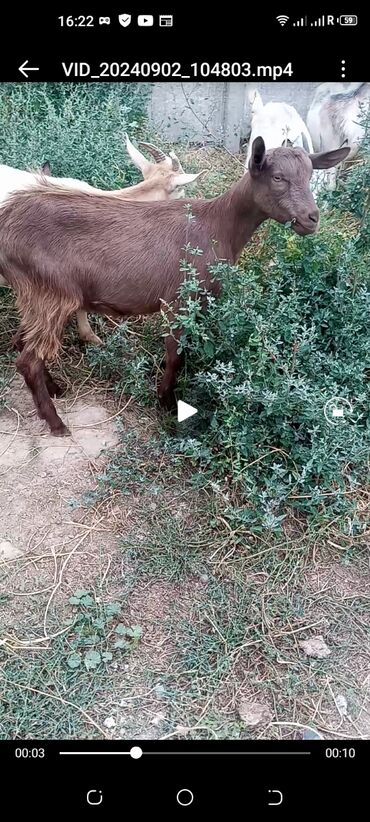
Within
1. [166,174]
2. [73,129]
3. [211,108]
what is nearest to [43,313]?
[166,174]

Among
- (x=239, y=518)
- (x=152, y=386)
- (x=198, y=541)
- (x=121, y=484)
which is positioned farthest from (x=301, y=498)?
(x=152, y=386)

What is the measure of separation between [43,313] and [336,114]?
13.0ft

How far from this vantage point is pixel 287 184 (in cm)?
299

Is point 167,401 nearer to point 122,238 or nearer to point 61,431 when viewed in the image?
point 61,431

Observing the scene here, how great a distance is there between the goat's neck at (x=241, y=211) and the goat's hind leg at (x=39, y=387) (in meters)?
1.19

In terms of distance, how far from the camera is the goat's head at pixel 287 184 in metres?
2.97

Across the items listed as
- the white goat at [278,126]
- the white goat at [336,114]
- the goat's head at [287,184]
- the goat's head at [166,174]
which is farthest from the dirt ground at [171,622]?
the white goat at [336,114]

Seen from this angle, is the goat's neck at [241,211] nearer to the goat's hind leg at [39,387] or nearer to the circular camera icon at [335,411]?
the circular camera icon at [335,411]

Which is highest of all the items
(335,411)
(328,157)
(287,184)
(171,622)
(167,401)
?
(328,157)

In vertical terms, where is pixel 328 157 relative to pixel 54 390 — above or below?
above

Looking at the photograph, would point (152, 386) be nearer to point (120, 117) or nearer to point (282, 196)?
point (282, 196)

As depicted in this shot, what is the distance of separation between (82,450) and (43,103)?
380 cm

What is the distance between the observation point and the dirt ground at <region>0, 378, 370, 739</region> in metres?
2.38
